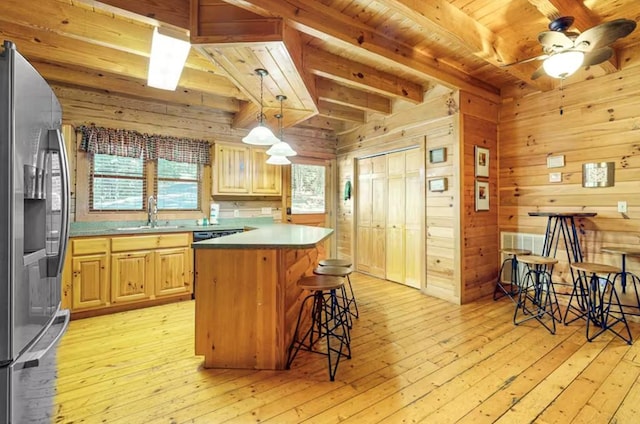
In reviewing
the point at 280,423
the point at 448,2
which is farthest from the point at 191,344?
the point at 448,2

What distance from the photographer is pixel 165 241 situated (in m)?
3.72

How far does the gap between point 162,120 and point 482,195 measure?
452 centimetres

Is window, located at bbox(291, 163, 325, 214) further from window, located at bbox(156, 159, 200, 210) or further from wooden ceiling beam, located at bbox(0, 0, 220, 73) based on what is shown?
wooden ceiling beam, located at bbox(0, 0, 220, 73)

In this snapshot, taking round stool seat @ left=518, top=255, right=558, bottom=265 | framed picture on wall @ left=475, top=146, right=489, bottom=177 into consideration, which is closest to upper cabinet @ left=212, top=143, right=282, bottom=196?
framed picture on wall @ left=475, top=146, right=489, bottom=177

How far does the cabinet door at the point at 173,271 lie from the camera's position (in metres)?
3.69

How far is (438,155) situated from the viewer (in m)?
3.96

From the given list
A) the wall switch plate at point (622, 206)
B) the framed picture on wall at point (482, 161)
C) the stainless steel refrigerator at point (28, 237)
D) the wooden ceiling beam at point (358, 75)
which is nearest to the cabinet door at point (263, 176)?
the wooden ceiling beam at point (358, 75)

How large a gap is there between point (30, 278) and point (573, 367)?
3.33 m

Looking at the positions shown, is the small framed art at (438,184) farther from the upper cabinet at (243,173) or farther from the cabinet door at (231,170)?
the cabinet door at (231,170)

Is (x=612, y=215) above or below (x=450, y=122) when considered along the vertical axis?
below

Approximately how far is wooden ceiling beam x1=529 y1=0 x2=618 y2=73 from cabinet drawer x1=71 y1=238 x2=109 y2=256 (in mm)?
4506

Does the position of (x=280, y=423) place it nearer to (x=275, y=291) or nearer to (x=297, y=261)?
(x=275, y=291)

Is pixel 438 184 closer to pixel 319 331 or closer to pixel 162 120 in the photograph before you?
pixel 319 331

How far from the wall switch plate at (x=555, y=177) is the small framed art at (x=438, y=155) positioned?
4.05 ft
